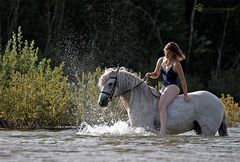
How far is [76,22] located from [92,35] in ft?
3.63

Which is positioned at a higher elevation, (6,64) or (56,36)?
(56,36)

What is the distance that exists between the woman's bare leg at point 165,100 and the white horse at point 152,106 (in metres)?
0.12

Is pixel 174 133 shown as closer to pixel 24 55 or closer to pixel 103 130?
pixel 103 130

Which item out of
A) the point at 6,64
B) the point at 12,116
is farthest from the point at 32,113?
the point at 6,64

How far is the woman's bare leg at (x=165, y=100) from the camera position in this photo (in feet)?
44.6

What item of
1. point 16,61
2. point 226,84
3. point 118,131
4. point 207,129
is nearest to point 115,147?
point 118,131

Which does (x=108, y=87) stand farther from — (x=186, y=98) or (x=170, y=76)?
(x=186, y=98)

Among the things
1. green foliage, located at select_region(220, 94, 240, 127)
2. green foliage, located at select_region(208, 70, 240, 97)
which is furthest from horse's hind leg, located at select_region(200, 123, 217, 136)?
green foliage, located at select_region(208, 70, 240, 97)

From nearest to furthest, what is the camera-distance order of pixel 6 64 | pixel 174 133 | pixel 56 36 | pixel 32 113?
pixel 174 133 < pixel 32 113 < pixel 6 64 < pixel 56 36

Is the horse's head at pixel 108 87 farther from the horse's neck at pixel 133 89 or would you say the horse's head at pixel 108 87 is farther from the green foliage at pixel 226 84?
the green foliage at pixel 226 84

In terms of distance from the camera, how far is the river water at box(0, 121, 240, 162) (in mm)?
10695

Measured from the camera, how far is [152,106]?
1385 cm

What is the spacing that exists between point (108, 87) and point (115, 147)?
1.98 meters

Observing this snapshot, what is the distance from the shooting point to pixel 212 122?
1403 cm
